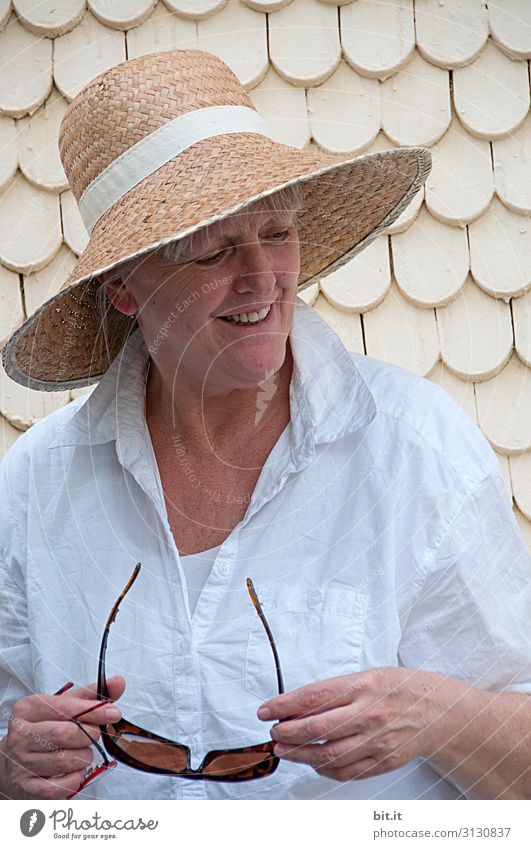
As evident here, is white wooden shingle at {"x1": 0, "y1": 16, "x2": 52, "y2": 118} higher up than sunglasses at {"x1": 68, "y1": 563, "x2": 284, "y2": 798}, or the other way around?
white wooden shingle at {"x1": 0, "y1": 16, "x2": 52, "y2": 118}

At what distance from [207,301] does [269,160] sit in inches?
5.6

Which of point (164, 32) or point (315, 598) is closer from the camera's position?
point (315, 598)

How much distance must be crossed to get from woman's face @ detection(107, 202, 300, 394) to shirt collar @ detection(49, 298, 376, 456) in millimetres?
72

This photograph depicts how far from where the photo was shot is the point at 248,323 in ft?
3.24

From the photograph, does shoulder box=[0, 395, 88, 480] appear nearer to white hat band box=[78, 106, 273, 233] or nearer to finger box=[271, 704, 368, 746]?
white hat band box=[78, 106, 273, 233]

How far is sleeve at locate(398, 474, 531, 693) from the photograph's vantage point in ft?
3.21

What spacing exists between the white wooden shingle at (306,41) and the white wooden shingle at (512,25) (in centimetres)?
21

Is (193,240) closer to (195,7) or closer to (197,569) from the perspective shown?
(197,569)

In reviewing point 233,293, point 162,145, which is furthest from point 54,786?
point 162,145

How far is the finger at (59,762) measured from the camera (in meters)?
0.94

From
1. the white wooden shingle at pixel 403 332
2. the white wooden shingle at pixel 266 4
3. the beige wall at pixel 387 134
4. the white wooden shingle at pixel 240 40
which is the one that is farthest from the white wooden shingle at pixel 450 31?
the white wooden shingle at pixel 403 332

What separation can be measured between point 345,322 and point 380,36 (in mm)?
376

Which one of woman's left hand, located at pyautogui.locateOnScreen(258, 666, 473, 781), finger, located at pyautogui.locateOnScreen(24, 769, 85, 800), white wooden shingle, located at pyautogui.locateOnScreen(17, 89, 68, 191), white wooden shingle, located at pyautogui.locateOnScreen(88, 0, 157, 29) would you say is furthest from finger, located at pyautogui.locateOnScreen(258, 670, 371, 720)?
white wooden shingle, located at pyautogui.locateOnScreen(88, 0, 157, 29)

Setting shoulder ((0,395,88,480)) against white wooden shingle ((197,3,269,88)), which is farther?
white wooden shingle ((197,3,269,88))
